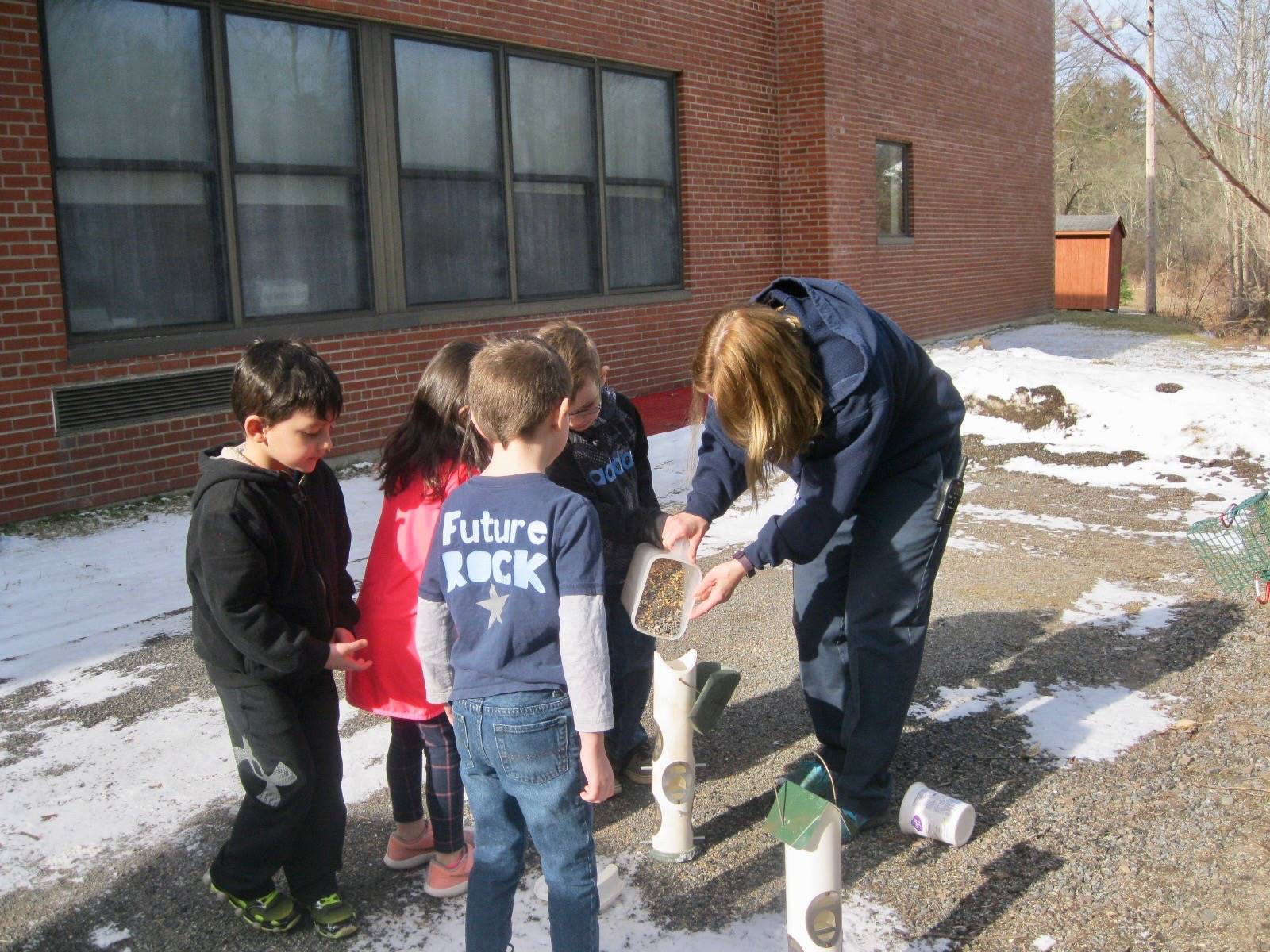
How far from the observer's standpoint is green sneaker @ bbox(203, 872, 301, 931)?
10.1 ft

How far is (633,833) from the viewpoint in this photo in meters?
3.61

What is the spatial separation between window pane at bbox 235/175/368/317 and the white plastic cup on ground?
6.10 m

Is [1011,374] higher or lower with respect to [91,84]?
lower

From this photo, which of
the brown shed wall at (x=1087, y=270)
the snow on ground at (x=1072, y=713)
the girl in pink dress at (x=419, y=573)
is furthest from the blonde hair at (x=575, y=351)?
the brown shed wall at (x=1087, y=270)

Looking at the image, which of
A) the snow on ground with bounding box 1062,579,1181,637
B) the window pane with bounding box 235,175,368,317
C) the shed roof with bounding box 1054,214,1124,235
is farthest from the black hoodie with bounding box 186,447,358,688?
the shed roof with bounding box 1054,214,1124,235

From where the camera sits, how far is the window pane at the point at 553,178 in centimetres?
1027

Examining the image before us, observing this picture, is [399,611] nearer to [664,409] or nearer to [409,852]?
[409,852]

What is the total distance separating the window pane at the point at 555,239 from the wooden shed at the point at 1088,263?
1806 cm

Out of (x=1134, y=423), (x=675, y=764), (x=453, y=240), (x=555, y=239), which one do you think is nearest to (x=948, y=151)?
(x=555, y=239)

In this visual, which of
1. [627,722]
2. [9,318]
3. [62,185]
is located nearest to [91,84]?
[62,185]

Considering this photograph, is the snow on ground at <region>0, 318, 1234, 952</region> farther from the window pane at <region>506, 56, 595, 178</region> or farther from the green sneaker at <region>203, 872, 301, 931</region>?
the window pane at <region>506, 56, 595, 178</region>

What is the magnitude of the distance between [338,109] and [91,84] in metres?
1.88

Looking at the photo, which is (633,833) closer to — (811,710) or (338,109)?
(811,710)

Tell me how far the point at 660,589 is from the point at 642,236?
8758 millimetres
